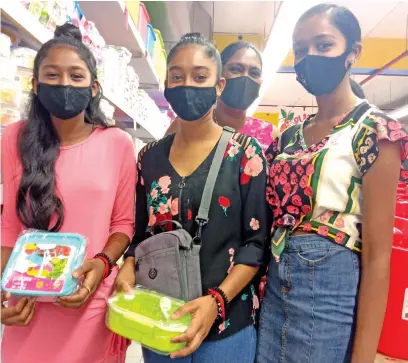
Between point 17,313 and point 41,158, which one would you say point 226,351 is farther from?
point 41,158

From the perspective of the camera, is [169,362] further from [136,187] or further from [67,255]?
[136,187]

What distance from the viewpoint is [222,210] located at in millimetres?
1313

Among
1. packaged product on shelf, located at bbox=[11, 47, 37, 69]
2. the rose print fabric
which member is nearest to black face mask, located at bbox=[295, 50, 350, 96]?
the rose print fabric

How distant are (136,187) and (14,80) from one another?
2.13ft

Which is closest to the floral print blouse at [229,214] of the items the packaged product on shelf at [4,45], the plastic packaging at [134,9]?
the packaged product on shelf at [4,45]

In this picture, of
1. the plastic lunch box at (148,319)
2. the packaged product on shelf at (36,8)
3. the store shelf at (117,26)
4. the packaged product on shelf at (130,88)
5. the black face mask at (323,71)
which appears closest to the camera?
the plastic lunch box at (148,319)

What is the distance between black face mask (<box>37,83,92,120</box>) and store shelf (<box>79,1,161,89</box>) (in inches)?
41.0

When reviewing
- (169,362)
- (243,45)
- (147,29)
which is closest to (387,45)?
(147,29)

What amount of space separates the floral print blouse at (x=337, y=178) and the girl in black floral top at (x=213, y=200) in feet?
0.36

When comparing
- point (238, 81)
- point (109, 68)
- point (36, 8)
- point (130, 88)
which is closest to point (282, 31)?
point (130, 88)

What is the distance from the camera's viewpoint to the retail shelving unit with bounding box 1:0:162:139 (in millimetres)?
1427

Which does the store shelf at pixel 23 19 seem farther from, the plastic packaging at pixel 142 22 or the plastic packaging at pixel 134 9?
the plastic packaging at pixel 142 22

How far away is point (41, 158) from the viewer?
1.43 m

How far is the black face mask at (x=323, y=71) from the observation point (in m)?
1.31
